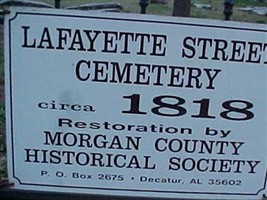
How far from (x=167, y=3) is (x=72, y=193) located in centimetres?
973

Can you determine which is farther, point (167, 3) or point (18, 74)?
point (167, 3)

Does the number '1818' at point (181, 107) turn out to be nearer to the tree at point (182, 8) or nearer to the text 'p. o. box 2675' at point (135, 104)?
the text 'p. o. box 2675' at point (135, 104)

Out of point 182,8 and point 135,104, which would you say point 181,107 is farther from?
point 182,8

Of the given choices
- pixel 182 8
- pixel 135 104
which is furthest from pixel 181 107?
pixel 182 8

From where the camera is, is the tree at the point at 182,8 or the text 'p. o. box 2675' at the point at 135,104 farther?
the tree at the point at 182,8

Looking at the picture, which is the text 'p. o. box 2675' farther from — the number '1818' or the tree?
the tree

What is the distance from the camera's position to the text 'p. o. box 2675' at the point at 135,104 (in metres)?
2.57

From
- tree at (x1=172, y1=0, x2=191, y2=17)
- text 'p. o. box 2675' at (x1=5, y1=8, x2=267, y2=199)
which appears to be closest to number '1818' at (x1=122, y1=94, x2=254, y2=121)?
text 'p. o. box 2675' at (x1=5, y1=8, x2=267, y2=199)

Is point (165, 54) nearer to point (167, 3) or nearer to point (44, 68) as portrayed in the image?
point (44, 68)

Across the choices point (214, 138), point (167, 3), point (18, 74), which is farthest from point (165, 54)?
point (167, 3)

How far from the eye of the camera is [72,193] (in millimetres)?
2824

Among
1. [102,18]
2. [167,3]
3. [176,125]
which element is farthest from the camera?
[167,3]

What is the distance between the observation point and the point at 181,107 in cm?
268

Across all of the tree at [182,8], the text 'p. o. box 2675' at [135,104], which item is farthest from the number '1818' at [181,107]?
the tree at [182,8]
